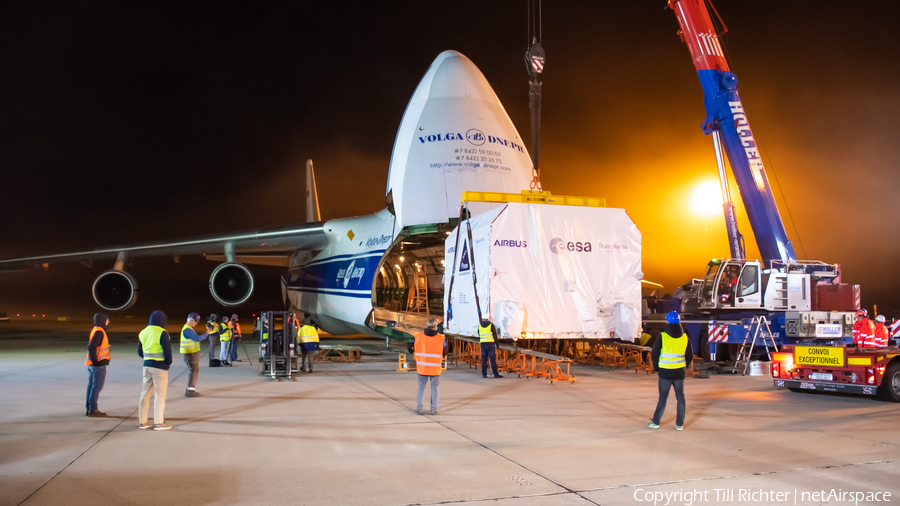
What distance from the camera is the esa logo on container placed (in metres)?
10.6

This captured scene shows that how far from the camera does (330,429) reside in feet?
24.3

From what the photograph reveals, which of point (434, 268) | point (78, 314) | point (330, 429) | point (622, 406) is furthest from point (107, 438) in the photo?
point (78, 314)

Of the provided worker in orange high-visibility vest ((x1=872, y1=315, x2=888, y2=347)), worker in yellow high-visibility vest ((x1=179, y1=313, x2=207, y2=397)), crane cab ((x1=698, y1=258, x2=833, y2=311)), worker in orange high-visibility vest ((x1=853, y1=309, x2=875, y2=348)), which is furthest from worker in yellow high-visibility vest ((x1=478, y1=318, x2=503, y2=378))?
worker in orange high-visibility vest ((x1=872, y1=315, x2=888, y2=347))

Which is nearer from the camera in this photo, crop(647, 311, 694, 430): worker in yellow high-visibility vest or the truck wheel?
crop(647, 311, 694, 430): worker in yellow high-visibility vest

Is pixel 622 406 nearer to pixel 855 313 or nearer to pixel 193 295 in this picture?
pixel 855 313

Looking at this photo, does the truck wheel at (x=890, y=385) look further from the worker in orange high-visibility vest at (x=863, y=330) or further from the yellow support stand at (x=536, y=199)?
the worker in orange high-visibility vest at (x=863, y=330)

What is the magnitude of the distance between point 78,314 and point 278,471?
70.5 m

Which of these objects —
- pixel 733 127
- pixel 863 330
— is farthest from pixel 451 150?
pixel 863 330

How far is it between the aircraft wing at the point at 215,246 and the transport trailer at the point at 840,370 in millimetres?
13184

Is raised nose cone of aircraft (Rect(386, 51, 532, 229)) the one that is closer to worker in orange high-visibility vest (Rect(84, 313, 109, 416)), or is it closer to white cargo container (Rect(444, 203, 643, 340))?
white cargo container (Rect(444, 203, 643, 340))

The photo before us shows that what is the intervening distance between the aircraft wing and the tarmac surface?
813cm

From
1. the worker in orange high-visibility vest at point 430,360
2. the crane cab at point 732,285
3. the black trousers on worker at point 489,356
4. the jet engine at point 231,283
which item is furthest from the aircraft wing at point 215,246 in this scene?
the crane cab at point 732,285

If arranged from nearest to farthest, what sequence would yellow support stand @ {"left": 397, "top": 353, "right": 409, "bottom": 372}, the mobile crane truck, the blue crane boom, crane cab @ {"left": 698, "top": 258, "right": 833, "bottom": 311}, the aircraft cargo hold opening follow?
yellow support stand @ {"left": 397, "top": 353, "right": 409, "bottom": 372}
the mobile crane truck
crane cab @ {"left": 698, "top": 258, "right": 833, "bottom": 311}
the blue crane boom
the aircraft cargo hold opening

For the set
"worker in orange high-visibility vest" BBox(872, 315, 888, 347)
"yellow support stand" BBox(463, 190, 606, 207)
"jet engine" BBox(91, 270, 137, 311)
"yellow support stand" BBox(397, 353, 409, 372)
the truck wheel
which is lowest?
"yellow support stand" BBox(397, 353, 409, 372)
